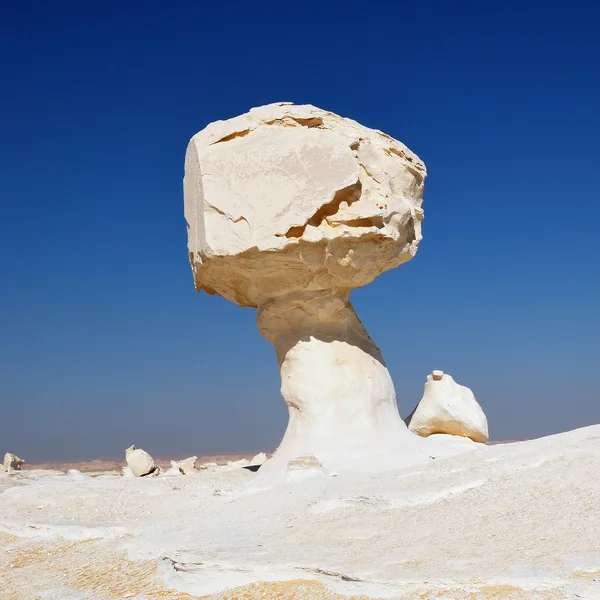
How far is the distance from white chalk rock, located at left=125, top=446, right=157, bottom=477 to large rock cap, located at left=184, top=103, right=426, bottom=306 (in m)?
4.21

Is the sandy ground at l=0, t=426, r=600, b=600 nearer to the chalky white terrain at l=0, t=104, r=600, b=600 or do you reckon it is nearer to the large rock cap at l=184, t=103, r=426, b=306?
the chalky white terrain at l=0, t=104, r=600, b=600

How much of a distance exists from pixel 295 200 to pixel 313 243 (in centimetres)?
54

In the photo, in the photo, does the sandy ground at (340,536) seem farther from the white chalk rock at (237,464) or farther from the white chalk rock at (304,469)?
the white chalk rock at (237,464)

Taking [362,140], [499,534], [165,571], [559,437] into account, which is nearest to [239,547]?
[165,571]

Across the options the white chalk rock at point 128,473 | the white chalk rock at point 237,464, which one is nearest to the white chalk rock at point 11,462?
the white chalk rock at point 128,473

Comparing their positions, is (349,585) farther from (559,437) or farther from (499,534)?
(559,437)

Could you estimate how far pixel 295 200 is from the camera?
8281 mm

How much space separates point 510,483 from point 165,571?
259cm

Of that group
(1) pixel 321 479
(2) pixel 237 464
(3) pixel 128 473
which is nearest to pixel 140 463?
(3) pixel 128 473

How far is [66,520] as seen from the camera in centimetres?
647

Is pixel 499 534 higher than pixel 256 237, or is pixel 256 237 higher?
pixel 256 237

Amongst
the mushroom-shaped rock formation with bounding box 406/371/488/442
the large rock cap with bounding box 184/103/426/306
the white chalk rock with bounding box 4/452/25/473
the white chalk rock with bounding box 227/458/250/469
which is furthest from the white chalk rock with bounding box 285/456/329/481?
the white chalk rock with bounding box 4/452/25/473

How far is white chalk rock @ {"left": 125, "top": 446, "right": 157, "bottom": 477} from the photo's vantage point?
11695 mm

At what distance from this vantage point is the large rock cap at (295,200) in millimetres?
8312
